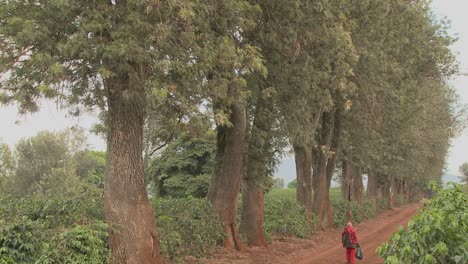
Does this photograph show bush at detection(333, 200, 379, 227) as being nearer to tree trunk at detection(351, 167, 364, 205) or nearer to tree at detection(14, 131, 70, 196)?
tree trunk at detection(351, 167, 364, 205)

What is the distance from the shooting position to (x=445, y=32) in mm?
27188

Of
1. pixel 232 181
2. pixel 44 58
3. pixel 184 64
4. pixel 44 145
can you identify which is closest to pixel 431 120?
pixel 232 181

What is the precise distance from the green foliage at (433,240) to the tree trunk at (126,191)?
23.3ft

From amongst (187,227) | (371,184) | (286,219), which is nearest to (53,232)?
(187,227)

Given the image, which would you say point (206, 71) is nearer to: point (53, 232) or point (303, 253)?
point (53, 232)

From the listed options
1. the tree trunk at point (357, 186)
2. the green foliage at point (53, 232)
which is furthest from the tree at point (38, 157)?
the green foliage at point (53, 232)

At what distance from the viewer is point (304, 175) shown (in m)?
26.4

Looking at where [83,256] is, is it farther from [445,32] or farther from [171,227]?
[445,32]

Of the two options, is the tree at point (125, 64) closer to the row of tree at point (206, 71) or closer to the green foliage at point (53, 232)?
the row of tree at point (206, 71)

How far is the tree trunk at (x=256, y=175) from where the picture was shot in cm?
1831

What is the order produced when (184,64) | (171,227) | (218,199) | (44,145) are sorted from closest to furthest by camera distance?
(184,64) → (171,227) → (218,199) → (44,145)

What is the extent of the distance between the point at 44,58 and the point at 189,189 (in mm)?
27765

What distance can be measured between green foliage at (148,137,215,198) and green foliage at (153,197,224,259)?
19.4 m

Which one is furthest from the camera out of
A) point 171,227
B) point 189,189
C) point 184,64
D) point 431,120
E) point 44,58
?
point 431,120
